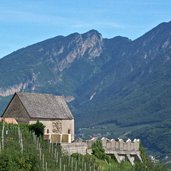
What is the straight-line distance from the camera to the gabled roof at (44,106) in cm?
8438

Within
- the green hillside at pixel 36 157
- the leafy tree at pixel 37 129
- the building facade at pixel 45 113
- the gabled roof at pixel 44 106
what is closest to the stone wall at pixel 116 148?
the green hillside at pixel 36 157

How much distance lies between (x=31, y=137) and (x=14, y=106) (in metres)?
17.1

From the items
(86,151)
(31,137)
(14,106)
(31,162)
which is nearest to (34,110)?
(14,106)

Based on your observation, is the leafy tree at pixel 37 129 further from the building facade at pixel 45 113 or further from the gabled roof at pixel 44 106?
the gabled roof at pixel 44 106

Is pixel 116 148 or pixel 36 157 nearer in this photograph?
pixel 36 157

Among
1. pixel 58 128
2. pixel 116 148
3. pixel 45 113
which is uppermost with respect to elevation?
pixel 45 113

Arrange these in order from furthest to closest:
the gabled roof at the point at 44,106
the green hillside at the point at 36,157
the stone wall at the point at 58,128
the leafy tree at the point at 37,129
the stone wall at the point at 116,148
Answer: the gabled roof at the point at 44,106, the stone wall at the point at 58,128, the stone wall at the point at 116,148, the leafy tree at the point at 37,129, the green hillside at the point at 36,157

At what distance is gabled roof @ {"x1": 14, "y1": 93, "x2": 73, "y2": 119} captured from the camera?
8438 cm

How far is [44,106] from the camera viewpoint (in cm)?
8656

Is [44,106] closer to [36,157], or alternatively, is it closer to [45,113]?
[45,113]

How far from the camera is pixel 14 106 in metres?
85.6

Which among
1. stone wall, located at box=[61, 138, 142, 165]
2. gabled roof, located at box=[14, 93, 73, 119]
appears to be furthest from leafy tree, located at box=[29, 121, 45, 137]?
gabled roof, located at box=[14, 93, 73, 119]

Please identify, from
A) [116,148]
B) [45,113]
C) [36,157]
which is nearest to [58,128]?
[45,113]

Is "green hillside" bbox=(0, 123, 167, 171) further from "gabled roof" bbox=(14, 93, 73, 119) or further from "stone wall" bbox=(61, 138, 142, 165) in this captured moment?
"gabled roof" bbox=(14, 93, 73, 119)
